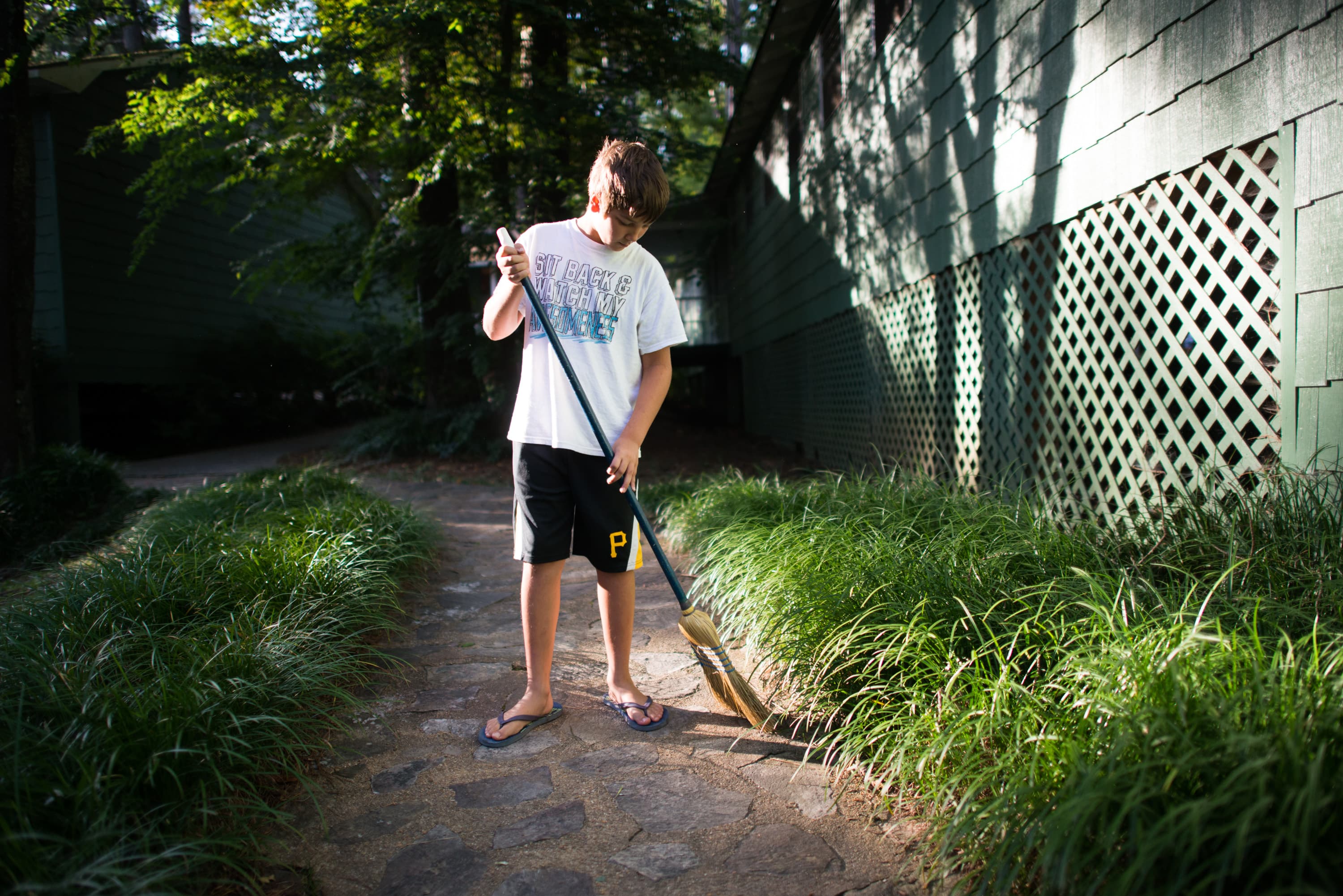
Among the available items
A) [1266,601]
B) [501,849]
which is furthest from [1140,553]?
[501,849]

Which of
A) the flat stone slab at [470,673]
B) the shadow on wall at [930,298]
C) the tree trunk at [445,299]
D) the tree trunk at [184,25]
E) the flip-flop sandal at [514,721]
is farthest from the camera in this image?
the tree trunk at [445,299]

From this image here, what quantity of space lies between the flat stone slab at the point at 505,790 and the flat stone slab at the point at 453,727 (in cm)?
28

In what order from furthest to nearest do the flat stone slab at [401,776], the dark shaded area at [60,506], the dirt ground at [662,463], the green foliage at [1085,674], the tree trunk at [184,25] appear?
1. the dirt ground at [662,463]
2. the tree trunk at [184,25]
3. the dark shaded area at [60,506]
4. the flat stone slab at [401,776]
5. the green foliage at [1085,674]

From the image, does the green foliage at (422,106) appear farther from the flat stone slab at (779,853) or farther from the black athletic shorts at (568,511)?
the flat stone slab at (779,853)

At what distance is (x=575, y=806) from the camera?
6.24 feet

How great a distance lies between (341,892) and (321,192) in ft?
33.9

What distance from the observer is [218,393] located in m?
10.9

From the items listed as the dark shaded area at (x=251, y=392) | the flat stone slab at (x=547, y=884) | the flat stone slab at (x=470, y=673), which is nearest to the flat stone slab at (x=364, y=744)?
the flat stone slab at (x=470, y=673)

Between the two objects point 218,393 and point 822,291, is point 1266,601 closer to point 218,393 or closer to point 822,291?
point 822,291

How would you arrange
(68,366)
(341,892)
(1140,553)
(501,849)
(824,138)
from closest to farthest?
(341,892), (501,849), (1140,553), (824,138), (68,366)

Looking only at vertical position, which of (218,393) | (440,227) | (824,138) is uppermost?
(824,138)

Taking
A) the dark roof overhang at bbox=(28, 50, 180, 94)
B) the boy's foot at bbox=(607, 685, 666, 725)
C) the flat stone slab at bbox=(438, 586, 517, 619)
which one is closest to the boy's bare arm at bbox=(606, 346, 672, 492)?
the boy's foot at bbox=(607, 685, 666, 725)

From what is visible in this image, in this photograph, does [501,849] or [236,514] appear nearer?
[501,849]

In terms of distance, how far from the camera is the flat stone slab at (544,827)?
1.76m
